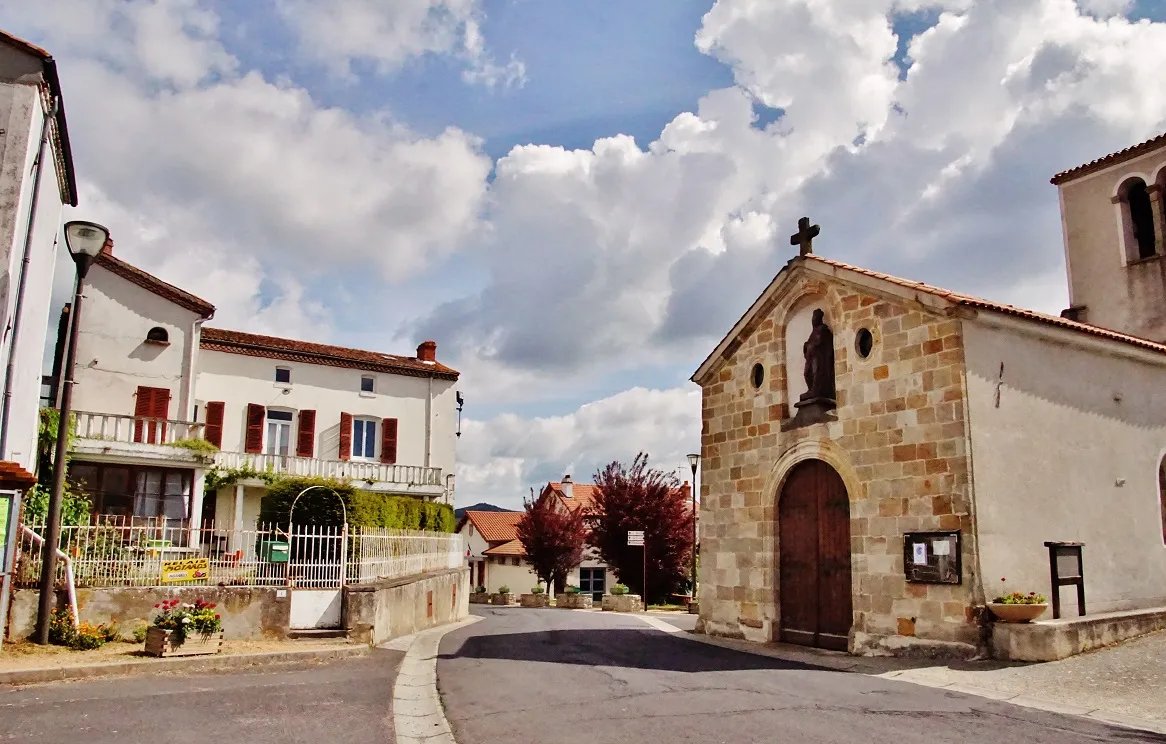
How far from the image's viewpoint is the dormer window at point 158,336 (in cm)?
2502

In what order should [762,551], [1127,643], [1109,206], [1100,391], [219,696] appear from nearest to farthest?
[219,696], [1127,643], [1100,391], [762,551], [1109,206]

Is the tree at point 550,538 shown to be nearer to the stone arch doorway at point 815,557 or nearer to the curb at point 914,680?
the curb at point 914,680

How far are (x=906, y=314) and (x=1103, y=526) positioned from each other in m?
4.43

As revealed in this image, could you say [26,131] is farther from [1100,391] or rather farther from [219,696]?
[1100,391]

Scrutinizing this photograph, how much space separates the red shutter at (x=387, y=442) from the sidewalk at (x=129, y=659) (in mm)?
19497

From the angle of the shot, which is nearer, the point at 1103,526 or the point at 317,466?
the point at 1103,526

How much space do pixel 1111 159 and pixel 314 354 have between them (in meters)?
25.0

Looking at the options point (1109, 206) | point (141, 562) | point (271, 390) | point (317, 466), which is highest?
point (1109, 206)

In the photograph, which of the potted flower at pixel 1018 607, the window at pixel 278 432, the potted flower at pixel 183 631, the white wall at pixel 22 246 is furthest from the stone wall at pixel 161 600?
the window at pixel 278 432

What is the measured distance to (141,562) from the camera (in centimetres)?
1216

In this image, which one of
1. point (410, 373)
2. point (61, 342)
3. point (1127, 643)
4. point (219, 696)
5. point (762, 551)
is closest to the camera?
point (219, 696)

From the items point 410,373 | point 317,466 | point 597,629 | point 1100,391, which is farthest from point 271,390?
point 1100,391

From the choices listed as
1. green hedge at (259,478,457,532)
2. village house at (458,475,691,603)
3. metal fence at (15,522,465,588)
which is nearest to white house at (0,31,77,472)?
metal fence at (15,522,465,588)

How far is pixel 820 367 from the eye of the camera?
1420 cm
